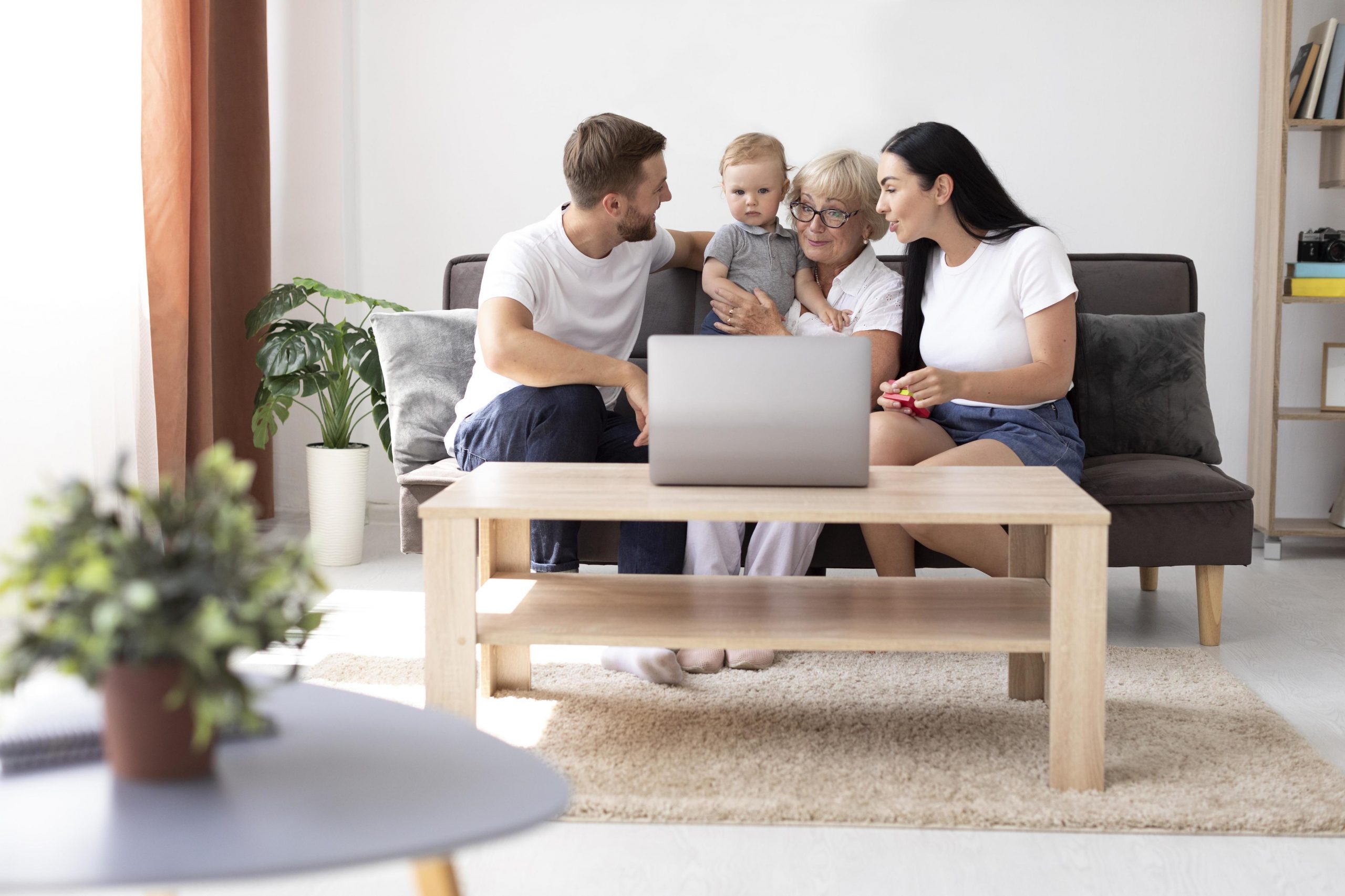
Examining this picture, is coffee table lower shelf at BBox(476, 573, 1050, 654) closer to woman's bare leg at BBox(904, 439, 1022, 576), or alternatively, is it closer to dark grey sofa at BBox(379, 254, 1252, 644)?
woman's bare leg at BBox(904, 439, 1022, 576)

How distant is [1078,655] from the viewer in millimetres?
1567

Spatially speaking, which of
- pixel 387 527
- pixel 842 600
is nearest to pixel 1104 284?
pixel 842 600

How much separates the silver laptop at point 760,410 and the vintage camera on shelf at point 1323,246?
2405mm

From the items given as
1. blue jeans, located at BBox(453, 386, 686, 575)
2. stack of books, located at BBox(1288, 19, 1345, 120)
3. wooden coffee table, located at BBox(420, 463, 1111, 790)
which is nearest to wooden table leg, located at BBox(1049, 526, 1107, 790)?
wooden coffee table, located at BBox(420, 463, 1111, 790)

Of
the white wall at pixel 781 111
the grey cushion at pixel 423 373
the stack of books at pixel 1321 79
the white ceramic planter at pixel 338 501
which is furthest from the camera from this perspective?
the white wall at pixel 781 111

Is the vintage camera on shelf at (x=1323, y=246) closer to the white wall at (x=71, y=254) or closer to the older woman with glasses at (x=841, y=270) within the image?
the older woman with glasses at (x=841, y=270)

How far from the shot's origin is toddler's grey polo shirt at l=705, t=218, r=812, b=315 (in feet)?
8.46

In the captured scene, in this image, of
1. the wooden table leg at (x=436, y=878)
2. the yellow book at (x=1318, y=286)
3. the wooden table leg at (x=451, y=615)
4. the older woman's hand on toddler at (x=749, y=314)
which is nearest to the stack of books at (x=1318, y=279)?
the yellow book at (x=1318, y=286)

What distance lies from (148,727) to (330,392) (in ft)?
8.71

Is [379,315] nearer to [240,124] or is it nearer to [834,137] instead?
[240,124]

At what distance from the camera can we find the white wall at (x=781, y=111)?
3633 mm

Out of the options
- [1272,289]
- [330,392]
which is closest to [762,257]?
[330,392]

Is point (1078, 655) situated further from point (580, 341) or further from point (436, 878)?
point (580, 341)

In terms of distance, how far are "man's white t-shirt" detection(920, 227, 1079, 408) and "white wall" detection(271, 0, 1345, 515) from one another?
1326mm
